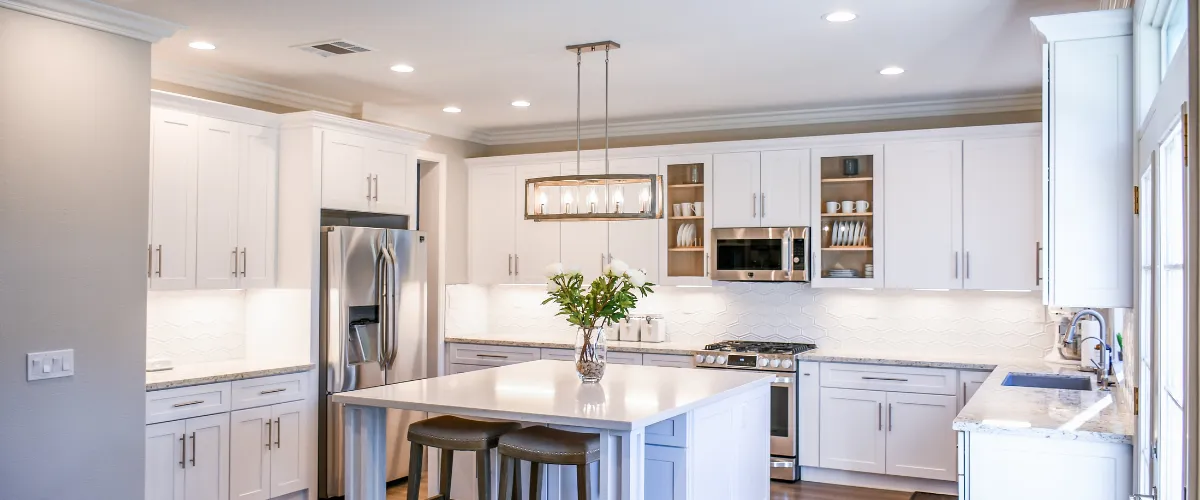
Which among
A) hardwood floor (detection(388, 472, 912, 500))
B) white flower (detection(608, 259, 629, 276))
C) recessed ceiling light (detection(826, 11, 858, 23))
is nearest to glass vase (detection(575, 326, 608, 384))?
white flower (detection(608, 259, 629, 276))

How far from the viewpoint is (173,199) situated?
192 inches

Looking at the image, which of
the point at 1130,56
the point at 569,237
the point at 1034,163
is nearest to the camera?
the point at 1130,56

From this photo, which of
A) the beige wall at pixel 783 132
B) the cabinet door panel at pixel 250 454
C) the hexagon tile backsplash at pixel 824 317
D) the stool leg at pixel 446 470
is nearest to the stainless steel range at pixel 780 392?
the hexagon tile backsplash at pixel 824 317

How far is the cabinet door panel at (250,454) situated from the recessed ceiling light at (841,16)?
3537 mm

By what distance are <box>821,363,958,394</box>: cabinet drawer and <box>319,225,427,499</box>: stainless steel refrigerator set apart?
2.64m

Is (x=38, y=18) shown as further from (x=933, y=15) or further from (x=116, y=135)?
(x=933, y=15)

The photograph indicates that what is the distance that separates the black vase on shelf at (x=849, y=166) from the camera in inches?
241

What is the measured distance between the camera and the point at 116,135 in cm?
385

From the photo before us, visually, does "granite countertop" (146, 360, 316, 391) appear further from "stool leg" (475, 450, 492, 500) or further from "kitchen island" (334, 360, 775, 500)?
"stool leg" (475, 450, 492, 500)

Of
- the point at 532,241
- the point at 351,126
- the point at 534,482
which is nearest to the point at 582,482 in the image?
the point at 534,482

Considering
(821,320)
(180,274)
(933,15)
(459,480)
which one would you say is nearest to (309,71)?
(180,274)

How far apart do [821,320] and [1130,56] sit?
3.62 meters

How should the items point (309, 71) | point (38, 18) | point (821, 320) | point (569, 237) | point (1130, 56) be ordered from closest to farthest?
point (1130, 56), point (38, 18), point (309, 71), point (821, 320), point (569, 237)

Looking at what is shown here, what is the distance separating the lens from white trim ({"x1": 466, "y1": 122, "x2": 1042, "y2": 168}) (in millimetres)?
5691
